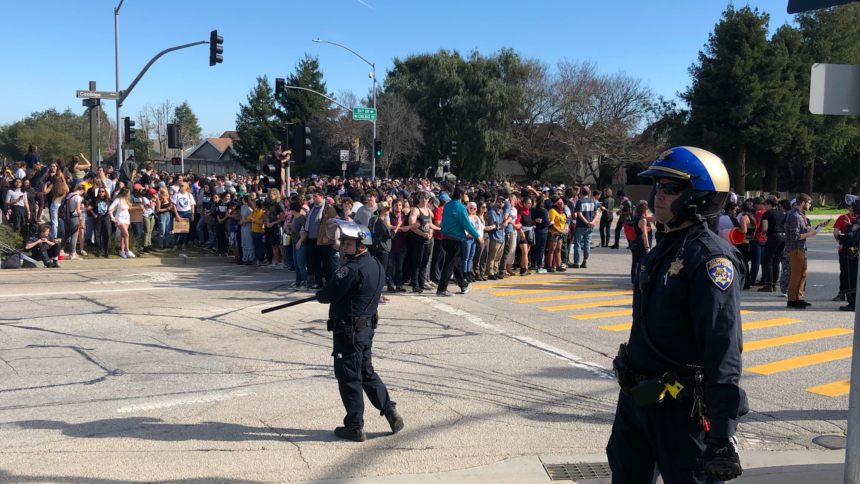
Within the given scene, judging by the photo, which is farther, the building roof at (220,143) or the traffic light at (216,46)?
the building roof at (220,143)

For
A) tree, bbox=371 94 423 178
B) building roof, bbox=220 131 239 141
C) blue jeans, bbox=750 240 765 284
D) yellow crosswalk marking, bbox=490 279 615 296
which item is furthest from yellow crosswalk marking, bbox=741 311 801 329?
building roof, bbox=220 131 239 141

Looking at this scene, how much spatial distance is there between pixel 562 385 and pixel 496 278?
8.50 meters

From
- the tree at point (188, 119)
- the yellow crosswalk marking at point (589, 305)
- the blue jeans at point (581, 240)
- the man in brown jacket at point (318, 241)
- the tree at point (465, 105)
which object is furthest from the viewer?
the tree at point (188, 119)

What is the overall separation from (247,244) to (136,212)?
3029 mm

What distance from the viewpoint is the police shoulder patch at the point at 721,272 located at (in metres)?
2.83

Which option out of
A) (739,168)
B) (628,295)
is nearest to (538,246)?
(628,295)

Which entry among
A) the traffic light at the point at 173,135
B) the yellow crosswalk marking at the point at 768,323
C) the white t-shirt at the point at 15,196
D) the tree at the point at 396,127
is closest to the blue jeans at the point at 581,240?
the yellow crosswalk marking at the point at 768,323

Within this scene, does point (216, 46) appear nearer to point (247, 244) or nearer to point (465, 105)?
point (247, 244)

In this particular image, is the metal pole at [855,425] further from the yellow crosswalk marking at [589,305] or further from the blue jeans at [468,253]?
the blue jeans at [468,253]

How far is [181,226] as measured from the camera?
1880 centimetres

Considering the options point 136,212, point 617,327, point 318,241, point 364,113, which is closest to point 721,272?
point 617,327

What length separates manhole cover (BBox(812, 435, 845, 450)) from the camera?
557cm

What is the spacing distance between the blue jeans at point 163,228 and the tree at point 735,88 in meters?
38.2

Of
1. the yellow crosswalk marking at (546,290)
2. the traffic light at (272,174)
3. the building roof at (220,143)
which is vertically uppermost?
the building roof at (220,143)
